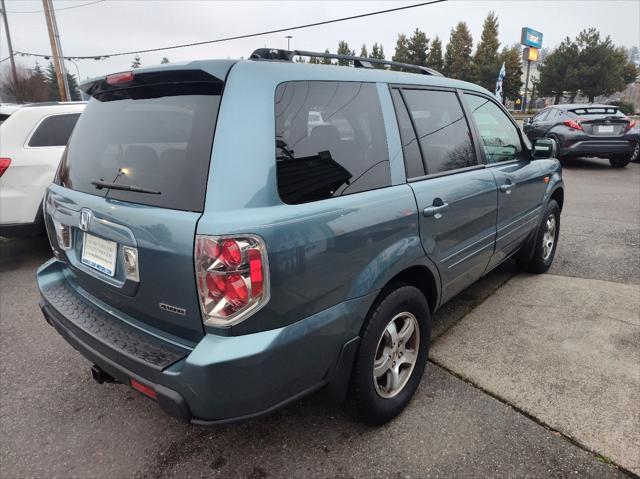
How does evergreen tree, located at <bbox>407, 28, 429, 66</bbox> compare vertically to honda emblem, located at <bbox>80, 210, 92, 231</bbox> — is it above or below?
above

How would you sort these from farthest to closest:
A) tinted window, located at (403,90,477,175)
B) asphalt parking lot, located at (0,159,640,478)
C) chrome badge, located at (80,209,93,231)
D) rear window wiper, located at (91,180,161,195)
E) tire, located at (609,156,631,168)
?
1. tire, located at (609,156,631,168)
2. tinted window, located at (403,90,477,175)
3. asphalt parking lot, located at (0,159,640,478)
4. chrome badge, located at (80,209,93,231)
5. rear window wiper, located at (91,180,161,195)

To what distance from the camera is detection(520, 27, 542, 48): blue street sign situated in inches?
1590

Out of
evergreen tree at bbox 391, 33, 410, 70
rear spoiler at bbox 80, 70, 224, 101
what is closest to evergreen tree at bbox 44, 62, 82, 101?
evergreen tree at bbox 391, 33, 410, 70

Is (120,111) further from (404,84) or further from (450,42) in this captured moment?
(450,42)

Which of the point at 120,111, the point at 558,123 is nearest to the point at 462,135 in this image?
the point at 120,111

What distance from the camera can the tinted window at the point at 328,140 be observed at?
171 centimetres

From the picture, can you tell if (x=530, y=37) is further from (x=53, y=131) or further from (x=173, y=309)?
(x=173, y=309)

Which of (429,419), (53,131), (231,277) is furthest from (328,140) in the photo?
(53,131)

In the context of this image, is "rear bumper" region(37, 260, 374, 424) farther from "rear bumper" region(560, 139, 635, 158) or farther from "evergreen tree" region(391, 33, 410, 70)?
"evergreen tree" region(391, 33, 410, 70)

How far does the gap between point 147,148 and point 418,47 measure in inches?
2469

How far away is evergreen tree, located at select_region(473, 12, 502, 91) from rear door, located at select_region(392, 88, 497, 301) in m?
51.2

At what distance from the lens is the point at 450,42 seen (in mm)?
55594

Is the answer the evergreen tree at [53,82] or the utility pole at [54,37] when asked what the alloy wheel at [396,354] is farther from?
the evergreen tree at [53,82]

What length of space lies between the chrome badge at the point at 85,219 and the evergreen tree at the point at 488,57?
52931mm
